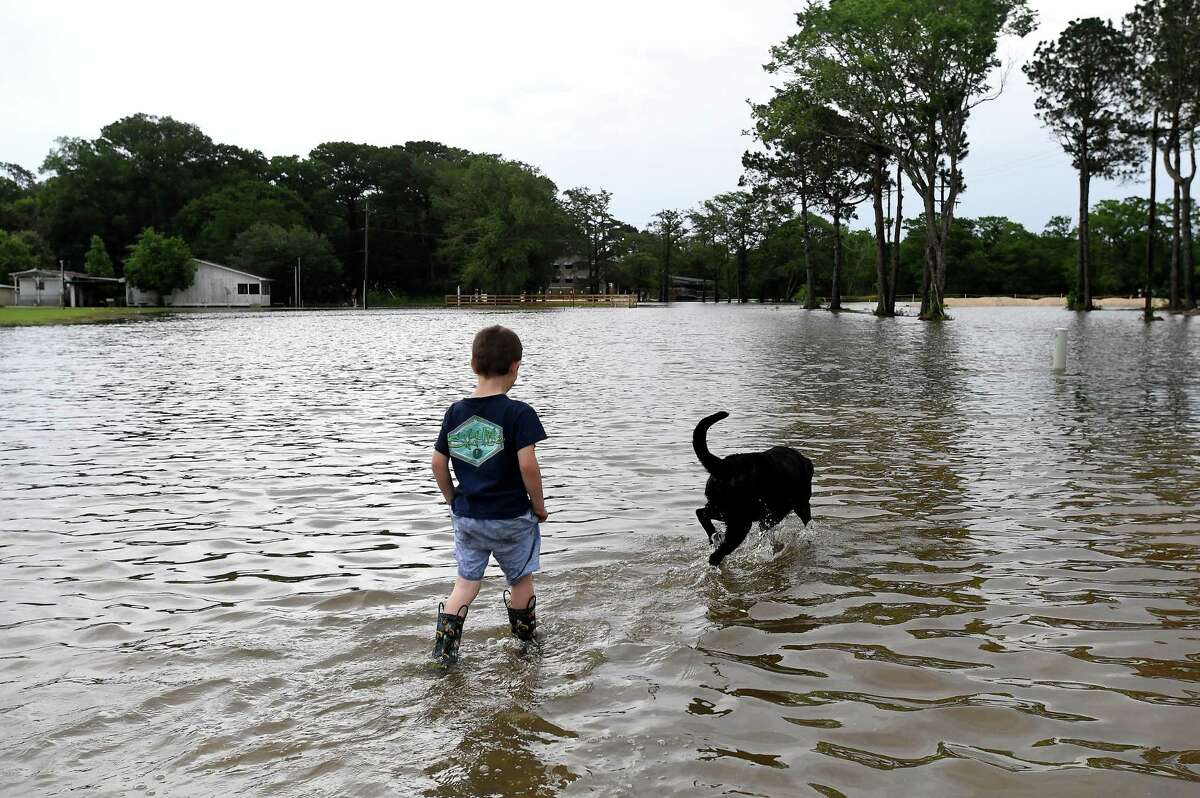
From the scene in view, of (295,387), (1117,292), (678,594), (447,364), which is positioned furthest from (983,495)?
(1117,292)

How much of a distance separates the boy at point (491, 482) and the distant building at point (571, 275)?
135 metres

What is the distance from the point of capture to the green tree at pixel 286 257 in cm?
9031

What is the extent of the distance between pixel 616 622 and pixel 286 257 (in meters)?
92.9

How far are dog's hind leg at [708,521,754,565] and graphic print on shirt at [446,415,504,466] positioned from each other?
6.20 ft

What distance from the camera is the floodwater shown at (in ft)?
11.2

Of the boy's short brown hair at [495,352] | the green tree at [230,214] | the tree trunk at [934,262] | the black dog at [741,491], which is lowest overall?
the black dog at [741,491]

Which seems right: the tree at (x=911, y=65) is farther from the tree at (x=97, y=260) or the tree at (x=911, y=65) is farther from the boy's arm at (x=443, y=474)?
the tree at (x=97, y=260)

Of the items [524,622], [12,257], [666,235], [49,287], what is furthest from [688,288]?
[524,622]

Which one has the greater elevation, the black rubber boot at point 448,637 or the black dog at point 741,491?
the black dog at point 741,491

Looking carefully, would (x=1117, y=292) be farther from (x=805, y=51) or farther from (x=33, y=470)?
(x=33, y=470)

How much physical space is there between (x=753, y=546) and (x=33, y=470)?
22.9ft

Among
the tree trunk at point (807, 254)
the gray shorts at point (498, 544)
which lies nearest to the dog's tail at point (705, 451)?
the gray shorts at point (498, 544)

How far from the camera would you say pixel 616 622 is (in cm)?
493

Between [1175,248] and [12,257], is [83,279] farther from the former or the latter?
[1175,248]
